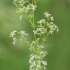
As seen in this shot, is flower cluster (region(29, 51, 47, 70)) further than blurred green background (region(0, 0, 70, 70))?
No

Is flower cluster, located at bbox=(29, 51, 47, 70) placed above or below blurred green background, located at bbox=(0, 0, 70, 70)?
below

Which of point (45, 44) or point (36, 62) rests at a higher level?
point (45, 44)

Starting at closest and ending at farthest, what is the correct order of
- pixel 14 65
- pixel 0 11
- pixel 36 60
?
1. pixel 36 60
2. pixel 0 11
3. pixel 14 65

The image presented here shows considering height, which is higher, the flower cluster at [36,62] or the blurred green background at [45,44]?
the blurred green background at [45,44]

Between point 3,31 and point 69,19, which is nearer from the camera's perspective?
point 3,31

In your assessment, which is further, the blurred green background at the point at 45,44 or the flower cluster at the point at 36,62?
the blurred green background at the point at 45,44

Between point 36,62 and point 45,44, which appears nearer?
point 36,62

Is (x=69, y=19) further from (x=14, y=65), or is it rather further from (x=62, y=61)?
(x=14, y=65)

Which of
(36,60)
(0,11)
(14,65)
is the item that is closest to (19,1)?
(36,60)
